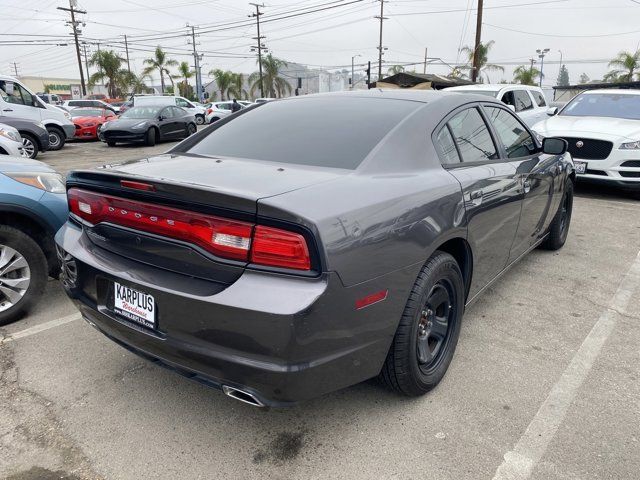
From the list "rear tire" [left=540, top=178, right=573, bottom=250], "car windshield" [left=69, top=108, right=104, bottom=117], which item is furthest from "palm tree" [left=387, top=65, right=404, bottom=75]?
"rear tire" [left=540, top=178, right=573, bottom=250]

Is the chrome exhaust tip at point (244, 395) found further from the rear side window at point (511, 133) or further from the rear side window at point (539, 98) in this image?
the rear side window at point (539, 98)

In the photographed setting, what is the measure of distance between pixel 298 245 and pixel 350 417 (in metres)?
1.08

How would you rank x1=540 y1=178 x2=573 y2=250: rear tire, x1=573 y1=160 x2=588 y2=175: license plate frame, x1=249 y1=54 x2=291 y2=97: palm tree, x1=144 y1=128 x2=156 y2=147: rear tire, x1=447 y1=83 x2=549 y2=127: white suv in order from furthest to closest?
x1=249 y1=54 x2=291 y2=97: palm tree → x1=144 y1=128 x2=156 y2=147: rear tire → x1=447 y1=83 x2=549 y2=127: white suv → x1=573 y1=160 x2=588 y2=175: license plate frame → x1=540 y1=178 x2=573 y2=250: rear tire

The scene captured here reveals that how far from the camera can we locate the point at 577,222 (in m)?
6.26

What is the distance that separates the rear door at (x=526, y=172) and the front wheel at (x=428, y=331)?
3.68ft

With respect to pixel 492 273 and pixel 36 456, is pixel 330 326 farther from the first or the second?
pixel 492 273

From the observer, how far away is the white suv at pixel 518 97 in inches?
390

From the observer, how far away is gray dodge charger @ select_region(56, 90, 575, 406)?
1.80 m

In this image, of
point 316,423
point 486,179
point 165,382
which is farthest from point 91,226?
point 486,179

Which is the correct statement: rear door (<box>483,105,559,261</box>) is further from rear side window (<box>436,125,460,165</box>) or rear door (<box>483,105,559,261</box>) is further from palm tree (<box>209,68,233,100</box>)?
palm tree (<box>209,68,233,100</box>)

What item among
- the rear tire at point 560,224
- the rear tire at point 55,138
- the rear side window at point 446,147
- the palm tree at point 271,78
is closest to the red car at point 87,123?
the rear tire at point 55,138

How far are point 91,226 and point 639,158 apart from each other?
24.1 feet

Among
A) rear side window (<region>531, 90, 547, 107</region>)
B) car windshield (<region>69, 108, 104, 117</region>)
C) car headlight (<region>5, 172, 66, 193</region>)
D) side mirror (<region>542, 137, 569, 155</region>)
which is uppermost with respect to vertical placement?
rear side window (<region>531, 90, 547, 107</region>)

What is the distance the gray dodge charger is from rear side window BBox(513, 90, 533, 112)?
27.7 feet
